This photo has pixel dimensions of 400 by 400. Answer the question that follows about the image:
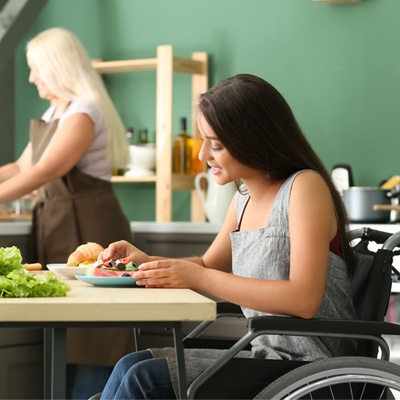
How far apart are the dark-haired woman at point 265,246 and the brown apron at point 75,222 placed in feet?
4.53

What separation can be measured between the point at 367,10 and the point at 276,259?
230cm

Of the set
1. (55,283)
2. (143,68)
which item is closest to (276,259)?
(55,283)

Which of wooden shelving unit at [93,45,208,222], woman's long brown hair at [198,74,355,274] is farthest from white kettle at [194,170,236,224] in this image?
woman's long brown hair at [198,74,355,274]

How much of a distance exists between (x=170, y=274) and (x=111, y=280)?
7.1 inches

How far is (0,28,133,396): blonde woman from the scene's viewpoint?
3.35 meters

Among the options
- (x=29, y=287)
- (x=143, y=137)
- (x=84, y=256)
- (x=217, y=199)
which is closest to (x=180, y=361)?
(x=29, y=287)

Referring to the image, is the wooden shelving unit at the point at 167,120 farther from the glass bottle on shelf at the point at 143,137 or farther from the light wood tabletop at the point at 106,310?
the light wood tabletop at the point at 106,310

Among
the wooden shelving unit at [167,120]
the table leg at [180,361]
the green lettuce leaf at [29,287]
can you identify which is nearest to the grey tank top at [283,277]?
the table leg at [180,361]

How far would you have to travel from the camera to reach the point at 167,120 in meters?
4.16

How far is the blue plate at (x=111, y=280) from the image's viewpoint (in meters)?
1.84

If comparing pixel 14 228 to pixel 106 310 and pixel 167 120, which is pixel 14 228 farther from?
pixel 106 310

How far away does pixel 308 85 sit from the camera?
4051 mm

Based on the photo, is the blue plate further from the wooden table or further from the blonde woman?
the blonde woman

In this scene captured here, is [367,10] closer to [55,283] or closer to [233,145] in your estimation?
[233,145]
